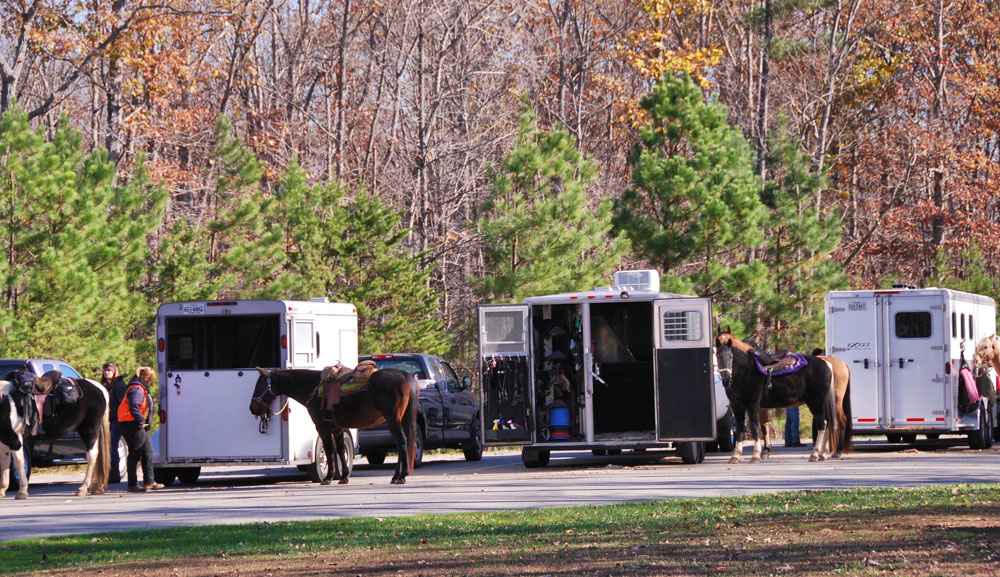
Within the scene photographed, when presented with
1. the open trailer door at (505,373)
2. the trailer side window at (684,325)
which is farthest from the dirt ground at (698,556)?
the open trailer door at (505,373)

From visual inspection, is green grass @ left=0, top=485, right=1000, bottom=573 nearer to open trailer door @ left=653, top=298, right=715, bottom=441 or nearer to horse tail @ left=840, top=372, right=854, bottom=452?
open trailer door @ left=653, top=298, right=715, bottom=441

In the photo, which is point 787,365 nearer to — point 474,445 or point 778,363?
point 778,363

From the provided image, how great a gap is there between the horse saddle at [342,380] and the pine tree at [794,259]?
1597 centimetres

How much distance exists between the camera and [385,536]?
11266 mm

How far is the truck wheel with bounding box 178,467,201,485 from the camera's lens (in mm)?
19547

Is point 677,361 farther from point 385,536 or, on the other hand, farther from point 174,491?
point 385,536

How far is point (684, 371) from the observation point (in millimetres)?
19109

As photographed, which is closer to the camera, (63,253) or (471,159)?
(63,253)

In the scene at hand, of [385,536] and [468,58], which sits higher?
[468,58]

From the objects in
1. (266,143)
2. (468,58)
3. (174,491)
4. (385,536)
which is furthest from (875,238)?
(385,536)

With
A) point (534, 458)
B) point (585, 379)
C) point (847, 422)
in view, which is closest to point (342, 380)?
point (585, 379)

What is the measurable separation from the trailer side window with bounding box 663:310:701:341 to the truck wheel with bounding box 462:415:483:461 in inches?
201

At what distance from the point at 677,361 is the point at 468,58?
2511cm

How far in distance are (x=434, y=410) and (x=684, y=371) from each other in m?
4.47
